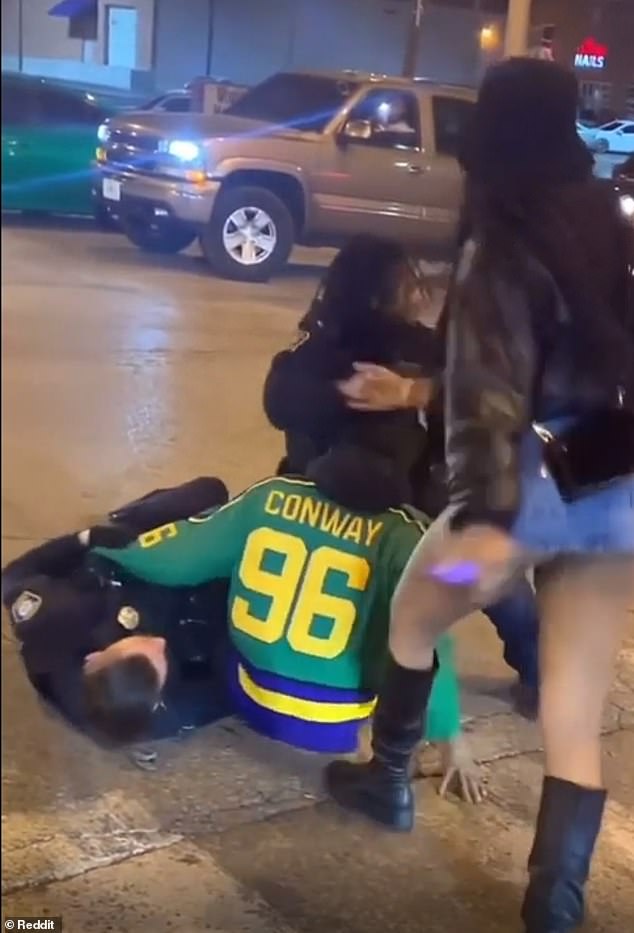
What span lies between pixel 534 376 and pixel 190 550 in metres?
0.47

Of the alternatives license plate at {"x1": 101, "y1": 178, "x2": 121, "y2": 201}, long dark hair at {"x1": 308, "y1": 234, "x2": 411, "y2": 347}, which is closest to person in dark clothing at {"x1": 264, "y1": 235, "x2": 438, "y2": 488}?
long dark hair at {"x1": 308, "y1": 234, "x2": 411, "y2": 347}

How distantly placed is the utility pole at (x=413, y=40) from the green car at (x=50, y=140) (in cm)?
26

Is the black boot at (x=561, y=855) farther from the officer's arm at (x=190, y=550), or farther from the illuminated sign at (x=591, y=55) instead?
the illuminated sign at (x=591, y=55)

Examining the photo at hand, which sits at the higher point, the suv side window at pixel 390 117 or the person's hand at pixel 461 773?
the suv side window at pixel 390 117

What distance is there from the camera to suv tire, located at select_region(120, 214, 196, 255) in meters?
1.34

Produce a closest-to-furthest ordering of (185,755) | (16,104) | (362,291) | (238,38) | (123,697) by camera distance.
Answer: (16,104) < (238,38) < (362,291) < (123,697) < (185,755)

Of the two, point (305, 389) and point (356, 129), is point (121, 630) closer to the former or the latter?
point (305, 389)

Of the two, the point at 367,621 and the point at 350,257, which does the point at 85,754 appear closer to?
the point at 367,621

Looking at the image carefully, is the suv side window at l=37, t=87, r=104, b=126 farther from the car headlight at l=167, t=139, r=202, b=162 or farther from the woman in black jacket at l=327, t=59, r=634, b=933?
the woman in black jacket at l=327, t=59, r=634, b=933

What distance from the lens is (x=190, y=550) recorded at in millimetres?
1648

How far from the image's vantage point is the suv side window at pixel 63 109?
123 centimetres

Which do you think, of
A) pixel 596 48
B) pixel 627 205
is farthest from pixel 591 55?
pixel 627 205

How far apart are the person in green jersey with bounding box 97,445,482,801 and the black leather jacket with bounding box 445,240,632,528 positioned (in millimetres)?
121

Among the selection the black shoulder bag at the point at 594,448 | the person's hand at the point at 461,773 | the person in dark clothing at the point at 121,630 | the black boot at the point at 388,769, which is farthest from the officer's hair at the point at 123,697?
the black shoulder bag at the point at 594,448
